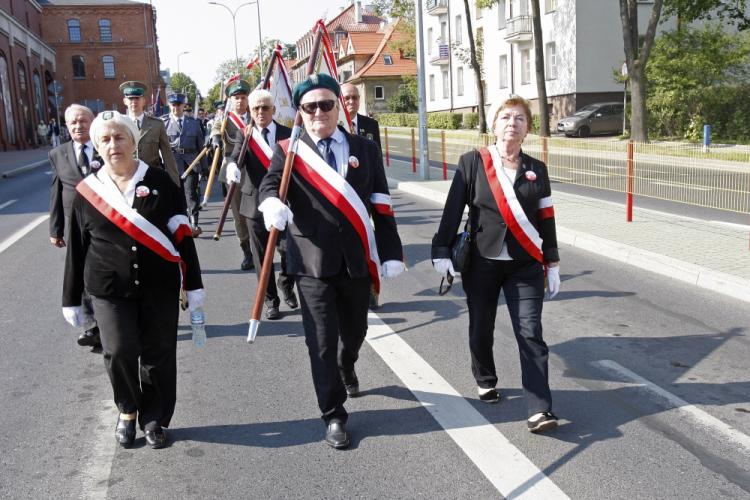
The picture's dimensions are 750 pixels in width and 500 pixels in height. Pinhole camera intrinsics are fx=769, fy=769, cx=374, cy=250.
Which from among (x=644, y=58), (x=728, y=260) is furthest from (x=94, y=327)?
(x=644, y=58)

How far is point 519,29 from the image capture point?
42844mm

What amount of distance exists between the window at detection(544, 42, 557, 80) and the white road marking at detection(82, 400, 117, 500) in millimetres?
39202

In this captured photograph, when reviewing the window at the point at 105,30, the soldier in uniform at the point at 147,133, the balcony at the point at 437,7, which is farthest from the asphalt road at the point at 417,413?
the window at the point at 105,30

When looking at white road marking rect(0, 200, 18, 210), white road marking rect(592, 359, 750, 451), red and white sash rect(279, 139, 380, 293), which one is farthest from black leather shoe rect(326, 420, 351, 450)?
white road marking rect(0, 200, 18, 210)

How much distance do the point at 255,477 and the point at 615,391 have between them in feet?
7.63

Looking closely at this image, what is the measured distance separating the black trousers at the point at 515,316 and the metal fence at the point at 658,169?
5913mm

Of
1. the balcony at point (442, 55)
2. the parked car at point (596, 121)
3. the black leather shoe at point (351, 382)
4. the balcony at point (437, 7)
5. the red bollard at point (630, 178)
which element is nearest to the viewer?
the black leather shoe at point (351, 382)

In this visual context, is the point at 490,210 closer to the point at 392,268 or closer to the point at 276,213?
the point at 392,268

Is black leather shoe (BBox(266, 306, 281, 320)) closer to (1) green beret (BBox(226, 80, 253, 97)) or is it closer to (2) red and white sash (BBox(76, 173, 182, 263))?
(1) green beret (BBox(226, 80, 253, 97))

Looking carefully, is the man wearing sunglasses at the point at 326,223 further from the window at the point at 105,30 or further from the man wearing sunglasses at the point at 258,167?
the window at the point at 105,30

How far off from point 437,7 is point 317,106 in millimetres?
55418

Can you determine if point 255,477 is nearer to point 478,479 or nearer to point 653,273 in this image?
point 478,479

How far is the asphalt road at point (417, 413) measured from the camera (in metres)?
3.65

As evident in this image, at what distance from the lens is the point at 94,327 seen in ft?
20.2
